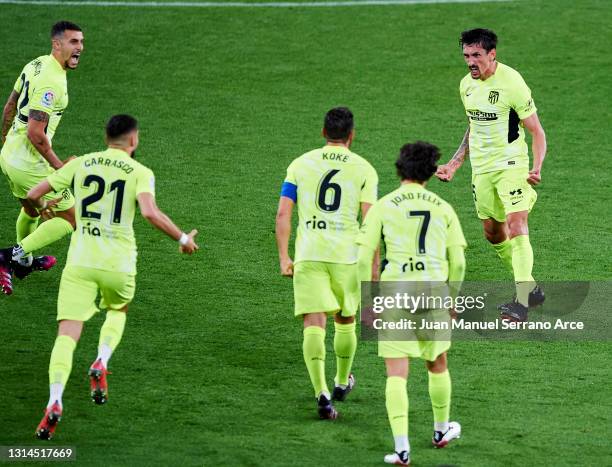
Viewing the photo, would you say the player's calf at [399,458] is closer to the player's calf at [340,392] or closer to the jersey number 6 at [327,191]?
the player's calf at [340,392]

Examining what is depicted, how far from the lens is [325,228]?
7887 millimetres

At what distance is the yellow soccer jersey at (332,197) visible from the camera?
785 centimetres

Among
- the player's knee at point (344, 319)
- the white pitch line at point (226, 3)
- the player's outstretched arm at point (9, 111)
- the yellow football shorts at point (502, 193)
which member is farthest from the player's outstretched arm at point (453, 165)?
the white pitch line at point (226, 3)

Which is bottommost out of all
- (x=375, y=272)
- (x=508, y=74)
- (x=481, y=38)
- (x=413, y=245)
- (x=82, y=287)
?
(x=82, y=287)

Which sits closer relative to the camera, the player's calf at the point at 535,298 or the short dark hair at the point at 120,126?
the short dark hair at the point at 120,126

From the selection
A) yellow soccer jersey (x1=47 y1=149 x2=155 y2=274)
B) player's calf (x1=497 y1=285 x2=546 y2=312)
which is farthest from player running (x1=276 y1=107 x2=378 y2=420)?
player's calf (x1=497 y1=285 x2=546 y2=312)

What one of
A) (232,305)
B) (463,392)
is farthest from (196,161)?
(463,392)

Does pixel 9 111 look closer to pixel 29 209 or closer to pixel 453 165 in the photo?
pixel 29 209

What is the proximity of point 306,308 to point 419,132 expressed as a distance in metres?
7.69

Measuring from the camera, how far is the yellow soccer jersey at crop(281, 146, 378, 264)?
785 centimetres

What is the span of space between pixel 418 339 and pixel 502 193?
119 inches

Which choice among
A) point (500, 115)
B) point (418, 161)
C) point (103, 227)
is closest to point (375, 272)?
point (418, 161)

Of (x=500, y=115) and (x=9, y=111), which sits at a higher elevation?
(x=9, y=111)

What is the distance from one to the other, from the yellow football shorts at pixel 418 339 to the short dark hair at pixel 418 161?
852mm
